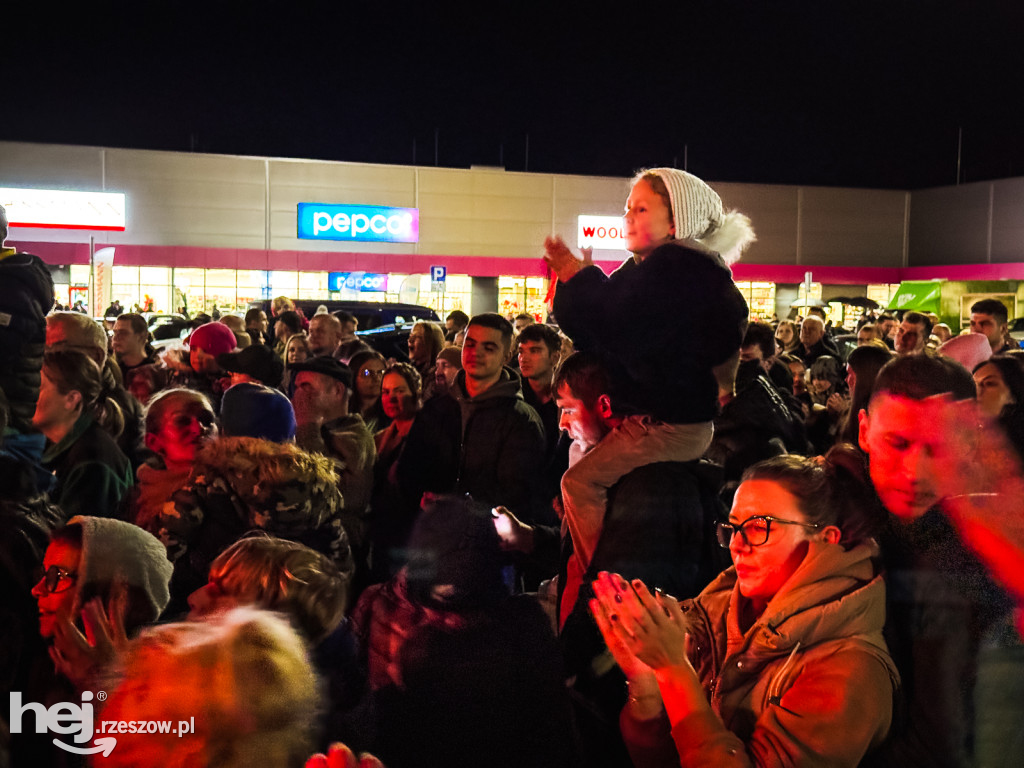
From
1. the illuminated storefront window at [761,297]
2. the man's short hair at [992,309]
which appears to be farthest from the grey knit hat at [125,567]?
the illuminated storefront window at [761,297]

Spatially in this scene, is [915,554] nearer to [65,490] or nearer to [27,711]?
[27,711]

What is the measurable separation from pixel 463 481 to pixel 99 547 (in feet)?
6.92

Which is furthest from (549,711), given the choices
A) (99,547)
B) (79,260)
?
(79,260)

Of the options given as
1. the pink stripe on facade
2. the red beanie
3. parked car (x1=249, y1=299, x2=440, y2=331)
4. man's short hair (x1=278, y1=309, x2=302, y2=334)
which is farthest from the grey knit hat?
the pink stripe on facade

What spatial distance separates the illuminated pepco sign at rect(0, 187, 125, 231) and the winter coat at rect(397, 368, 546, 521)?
106 feet

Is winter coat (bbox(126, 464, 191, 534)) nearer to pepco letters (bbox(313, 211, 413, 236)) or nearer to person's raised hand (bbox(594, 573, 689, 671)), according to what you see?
person's raised hand (bbox(594, 573, 689, 671))

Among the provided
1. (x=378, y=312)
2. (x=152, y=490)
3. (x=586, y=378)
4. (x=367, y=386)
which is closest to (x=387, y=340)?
(x=378, y=312)

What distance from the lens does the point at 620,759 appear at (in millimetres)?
2756

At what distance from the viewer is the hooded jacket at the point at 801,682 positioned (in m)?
2.06

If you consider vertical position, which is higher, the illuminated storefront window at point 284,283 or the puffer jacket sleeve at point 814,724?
the illuminated storefront window at point 284,283

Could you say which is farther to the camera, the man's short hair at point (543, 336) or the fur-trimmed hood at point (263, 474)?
the man's short hair at point (543, 336)

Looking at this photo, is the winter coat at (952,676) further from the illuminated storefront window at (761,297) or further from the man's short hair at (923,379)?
the illuminated storefront window at (761,297)

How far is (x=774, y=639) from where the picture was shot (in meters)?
2.23

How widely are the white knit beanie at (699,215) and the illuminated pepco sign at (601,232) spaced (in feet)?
113
